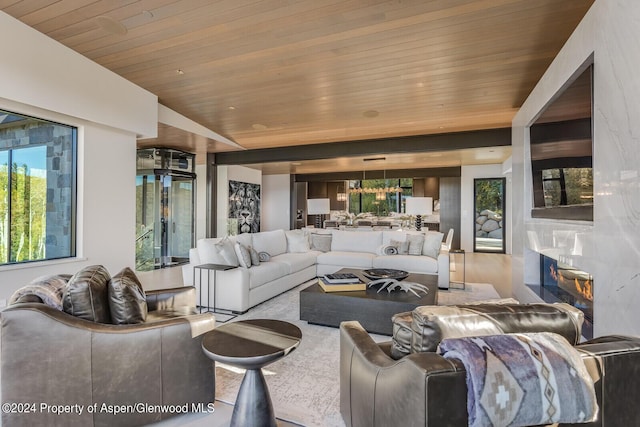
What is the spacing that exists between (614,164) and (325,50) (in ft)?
8.91

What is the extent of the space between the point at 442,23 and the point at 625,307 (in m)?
2.63

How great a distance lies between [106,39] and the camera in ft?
11.4

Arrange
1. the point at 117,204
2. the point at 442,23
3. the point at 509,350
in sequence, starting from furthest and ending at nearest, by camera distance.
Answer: the point at 117,204, the point at 442,23, the point at 509,350

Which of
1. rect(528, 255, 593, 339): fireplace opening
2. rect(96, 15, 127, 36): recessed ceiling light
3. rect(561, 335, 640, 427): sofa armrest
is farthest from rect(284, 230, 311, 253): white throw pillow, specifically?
rect(561, 335, 640, 427): sofa armrest

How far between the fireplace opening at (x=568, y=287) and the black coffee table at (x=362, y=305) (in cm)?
125

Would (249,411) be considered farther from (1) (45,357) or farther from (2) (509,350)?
(2) (509,350)

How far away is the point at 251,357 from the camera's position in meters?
1.58

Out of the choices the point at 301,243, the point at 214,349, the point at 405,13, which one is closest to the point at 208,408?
the point at 214,349

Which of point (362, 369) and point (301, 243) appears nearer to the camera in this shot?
point (362, 369)

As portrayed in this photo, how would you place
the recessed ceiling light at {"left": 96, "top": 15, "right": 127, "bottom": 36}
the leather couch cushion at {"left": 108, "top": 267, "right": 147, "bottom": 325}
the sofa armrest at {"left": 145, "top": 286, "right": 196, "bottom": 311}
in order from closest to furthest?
the leather couch cushion at {"left": 108, "top": 267, "right": 147, "bottom": 325} < the sofa armrest at {"left": 145, "top": 286, "right": 196, "bottom": 311} < the recessed ceiling light at {"left": 96, "top": 15, "right": 127, "bottom": 36}

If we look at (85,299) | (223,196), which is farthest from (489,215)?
(85,299)

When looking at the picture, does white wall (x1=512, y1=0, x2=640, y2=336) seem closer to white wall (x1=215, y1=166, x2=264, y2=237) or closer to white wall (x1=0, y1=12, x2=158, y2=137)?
white wall (x1=0, y1=12, x2=158, y2=137)

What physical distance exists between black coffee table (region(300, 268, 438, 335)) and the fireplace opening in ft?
4.10

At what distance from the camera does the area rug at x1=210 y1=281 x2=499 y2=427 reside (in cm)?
197
